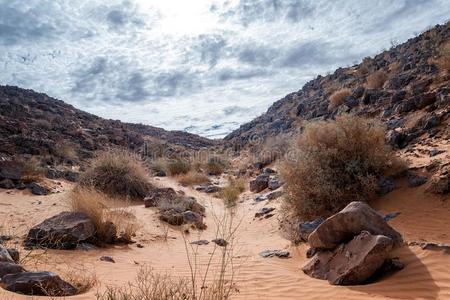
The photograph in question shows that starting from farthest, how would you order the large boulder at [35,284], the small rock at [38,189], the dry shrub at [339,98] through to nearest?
the dry shrub at [339,98] → the small rock at [38,189] → the large boulder at [35,284]

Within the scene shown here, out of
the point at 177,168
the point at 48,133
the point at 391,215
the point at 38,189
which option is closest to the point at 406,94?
the point at 391,215

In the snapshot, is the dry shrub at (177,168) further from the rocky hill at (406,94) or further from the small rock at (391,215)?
the small rock at (391,215)

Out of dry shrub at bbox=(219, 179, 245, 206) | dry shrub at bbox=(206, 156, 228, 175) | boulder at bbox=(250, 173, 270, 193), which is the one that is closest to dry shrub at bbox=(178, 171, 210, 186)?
dry shrub at bbox=(219, 179, 245, 206)

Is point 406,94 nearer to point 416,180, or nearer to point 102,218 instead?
point 416,180

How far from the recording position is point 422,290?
170 inches

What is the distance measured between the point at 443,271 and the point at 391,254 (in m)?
0.78

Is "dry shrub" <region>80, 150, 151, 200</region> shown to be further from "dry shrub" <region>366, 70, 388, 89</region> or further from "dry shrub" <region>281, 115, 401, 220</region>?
"dry shrub" <region>366, 70, 388, 89</region>

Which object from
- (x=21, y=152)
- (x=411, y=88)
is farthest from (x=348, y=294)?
Answer: (x=21, y=152)

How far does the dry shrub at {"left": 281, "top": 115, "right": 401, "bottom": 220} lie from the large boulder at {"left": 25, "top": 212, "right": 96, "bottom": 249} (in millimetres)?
4079

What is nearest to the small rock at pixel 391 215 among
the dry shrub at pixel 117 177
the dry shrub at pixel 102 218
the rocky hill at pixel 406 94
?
the rocky hill at pixel 406 94

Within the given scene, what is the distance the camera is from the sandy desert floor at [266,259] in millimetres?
4480

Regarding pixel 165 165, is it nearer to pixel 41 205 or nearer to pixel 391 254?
pixel 41 205

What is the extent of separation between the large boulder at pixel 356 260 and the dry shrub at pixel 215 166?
16.9 meters

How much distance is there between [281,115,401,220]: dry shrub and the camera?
25.7ft
